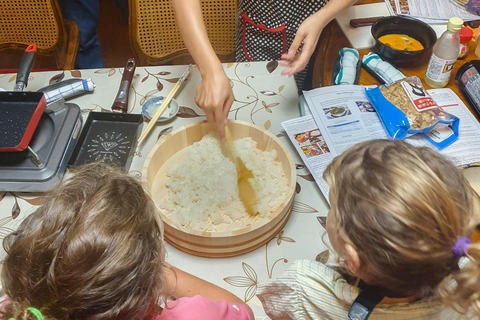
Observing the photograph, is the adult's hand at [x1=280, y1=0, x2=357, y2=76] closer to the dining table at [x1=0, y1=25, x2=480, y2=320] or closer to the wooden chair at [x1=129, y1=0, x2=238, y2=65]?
the dining table at [x1=0, y1=25, x2=480, y2=320]

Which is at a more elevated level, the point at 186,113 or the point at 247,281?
the point at 186,113

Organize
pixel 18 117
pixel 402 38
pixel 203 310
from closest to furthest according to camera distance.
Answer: pixel 203 310 < pixel 18 117 < pixel 402 38

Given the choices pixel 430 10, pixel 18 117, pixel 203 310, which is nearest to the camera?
pixel 203 310

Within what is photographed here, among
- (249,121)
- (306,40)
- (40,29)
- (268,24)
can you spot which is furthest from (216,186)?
(40,29)

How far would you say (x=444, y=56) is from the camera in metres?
1.38

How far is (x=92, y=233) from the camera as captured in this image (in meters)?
0.64

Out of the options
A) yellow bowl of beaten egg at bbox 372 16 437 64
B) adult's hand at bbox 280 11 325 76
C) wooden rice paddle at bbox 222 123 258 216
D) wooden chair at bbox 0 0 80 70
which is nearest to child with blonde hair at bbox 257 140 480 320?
wooden rice paddle at bbox 222 123 258 216

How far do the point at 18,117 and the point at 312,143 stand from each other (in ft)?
2.88

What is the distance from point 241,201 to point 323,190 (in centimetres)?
24

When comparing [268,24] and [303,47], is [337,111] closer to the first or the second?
[303,47]

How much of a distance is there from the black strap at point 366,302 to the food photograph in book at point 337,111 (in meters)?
0.66

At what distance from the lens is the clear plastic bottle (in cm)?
134

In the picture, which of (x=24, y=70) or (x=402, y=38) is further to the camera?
(x=402, y=38)

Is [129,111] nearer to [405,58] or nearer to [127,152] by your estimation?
[127,152]
